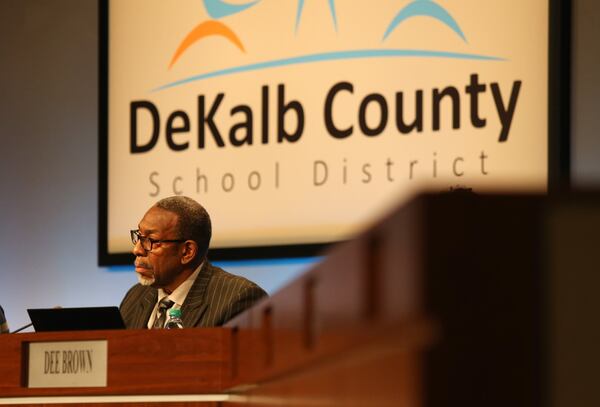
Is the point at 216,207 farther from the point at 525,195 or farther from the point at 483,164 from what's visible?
the point at 525,195

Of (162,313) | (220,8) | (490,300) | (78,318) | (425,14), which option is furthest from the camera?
(220,8)

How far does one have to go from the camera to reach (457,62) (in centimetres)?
434

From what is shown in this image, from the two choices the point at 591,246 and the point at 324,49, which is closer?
the point at 591,246

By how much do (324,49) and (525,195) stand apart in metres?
4.09

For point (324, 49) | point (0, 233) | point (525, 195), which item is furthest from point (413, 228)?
point (0, 233)

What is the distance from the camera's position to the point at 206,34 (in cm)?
484

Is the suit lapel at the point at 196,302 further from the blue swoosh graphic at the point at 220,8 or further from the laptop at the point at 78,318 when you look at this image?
the blue swoosh graphic at the point at 220,8

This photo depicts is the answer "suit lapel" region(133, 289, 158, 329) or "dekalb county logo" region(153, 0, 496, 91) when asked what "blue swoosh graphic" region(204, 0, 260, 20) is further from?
"suit lapel" region(133, 289, 158, 329)

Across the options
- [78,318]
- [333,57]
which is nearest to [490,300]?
[78,318]

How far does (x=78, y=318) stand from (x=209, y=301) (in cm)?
78

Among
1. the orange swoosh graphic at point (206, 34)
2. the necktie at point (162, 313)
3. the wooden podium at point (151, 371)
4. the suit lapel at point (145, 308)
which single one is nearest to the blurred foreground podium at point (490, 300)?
the wooden podium at point (151, 371)

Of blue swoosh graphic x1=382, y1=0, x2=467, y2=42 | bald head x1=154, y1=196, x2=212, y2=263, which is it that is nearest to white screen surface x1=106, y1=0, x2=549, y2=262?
blue swoosh graphic x1=382, y1=0, x2=467, y2=42

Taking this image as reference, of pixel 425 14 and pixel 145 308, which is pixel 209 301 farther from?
pixel 425 14

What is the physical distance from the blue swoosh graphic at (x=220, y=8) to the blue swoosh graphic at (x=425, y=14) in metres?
0.68
